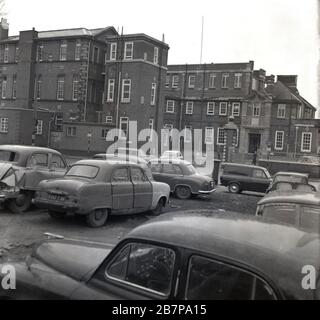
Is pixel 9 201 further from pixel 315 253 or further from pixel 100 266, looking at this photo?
pixel 315 253

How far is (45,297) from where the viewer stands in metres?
3.36

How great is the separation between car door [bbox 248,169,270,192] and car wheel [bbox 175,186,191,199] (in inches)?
252

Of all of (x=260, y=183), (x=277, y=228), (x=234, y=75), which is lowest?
(x=260, y=183)

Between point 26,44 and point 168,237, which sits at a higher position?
point 26,44

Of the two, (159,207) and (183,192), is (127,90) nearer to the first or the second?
(183,192)

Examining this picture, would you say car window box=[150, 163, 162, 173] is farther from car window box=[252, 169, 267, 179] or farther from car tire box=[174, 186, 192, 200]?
car window box=[252, 169, 267, 179]

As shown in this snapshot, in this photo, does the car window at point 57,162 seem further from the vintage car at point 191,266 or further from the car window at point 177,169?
the vintage car at point 191,266

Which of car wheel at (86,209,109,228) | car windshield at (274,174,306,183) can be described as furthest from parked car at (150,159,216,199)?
car wheel at (86,209,109,228)

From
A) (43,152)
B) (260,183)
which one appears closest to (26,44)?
(260,183)

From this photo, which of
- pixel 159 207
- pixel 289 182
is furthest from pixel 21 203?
pixel 289 182

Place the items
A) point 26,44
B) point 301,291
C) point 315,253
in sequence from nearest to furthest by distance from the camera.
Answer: point 301,291, point 315,253, point 26,44

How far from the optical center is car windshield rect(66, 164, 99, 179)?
35.2 ft

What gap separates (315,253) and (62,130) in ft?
148

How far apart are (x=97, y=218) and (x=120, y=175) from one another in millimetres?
1378
